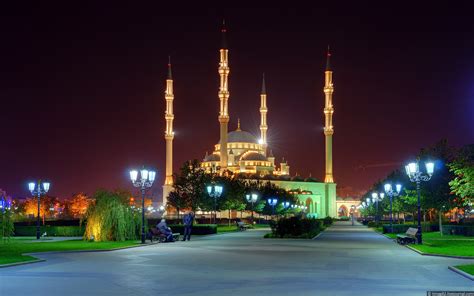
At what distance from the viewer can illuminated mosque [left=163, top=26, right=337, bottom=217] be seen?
109938 millimetres

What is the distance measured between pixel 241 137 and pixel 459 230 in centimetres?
10150

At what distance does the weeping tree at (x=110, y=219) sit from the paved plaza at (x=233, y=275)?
9136 mm

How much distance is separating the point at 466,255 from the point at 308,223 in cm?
1798

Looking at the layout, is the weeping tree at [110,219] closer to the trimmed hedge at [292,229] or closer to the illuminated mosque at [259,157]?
the trimmed hedge at [292,229]

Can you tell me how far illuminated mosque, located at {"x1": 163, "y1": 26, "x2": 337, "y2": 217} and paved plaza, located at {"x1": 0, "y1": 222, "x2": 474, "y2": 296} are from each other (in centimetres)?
8633

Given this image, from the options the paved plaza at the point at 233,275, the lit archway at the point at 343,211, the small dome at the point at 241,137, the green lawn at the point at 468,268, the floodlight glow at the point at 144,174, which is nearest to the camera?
the paved plaza at the point at 233,275

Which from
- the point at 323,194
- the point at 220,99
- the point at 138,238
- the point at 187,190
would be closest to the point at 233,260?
the point at 138,238

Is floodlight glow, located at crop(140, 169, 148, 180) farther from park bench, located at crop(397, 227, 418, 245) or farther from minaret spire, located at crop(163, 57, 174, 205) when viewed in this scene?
minaret spire, located at crop(163, 57, 174, 205)

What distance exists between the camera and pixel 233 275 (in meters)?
15.9

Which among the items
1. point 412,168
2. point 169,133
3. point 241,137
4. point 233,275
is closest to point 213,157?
point 241,137

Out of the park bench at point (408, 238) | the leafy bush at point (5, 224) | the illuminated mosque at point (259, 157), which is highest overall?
the illuminated mosque at point (259, 157)

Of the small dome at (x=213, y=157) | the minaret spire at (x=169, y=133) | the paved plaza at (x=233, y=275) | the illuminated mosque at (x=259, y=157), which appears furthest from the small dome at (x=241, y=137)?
the paved plaza at (x=233, y=275)

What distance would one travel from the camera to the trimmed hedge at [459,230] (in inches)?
1536

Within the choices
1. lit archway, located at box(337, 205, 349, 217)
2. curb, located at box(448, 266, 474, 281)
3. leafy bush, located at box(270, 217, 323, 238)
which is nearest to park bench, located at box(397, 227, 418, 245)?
leafy bush, located at box(270, 217, 323, 238)
